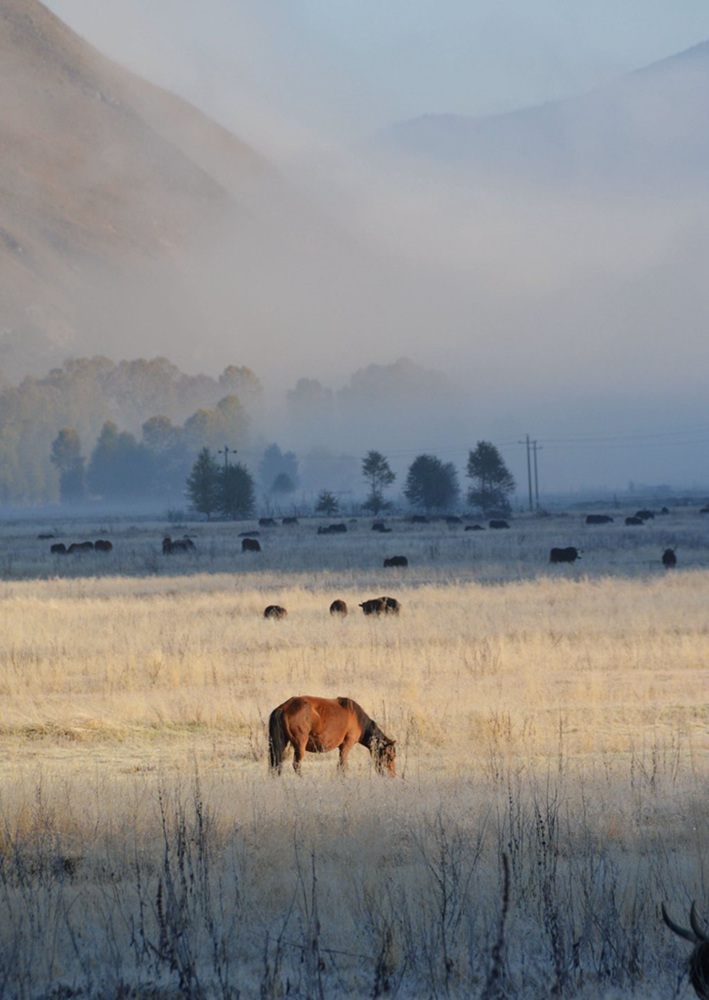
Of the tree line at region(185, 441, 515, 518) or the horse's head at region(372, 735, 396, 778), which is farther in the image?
the tree line at region(185, 441, 515, 518)

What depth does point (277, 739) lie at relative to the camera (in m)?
11.2

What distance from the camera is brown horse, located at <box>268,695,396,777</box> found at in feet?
36.6

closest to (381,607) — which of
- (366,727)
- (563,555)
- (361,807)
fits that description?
(366,727)

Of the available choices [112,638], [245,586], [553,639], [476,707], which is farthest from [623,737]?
[245,586]

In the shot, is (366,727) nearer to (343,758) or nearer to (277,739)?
(343,758)

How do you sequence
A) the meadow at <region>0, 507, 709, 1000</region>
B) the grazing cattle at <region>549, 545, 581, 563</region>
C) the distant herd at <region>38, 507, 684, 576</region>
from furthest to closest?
1. the grazing cattle at <region>549, 545, 581, 563</region>
2. the distant herd at <region>38, 507, 684, 576</region>
3. the meadow at <region>0, 507, 709, 1000</region>

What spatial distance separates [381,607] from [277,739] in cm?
1468

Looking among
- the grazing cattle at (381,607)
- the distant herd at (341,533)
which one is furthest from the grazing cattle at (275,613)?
the grazing cattle at (381,607)

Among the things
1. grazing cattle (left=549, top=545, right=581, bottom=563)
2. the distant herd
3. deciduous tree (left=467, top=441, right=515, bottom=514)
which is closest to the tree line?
deciduous tree (left=467, top=441, right=515, bottom=514)

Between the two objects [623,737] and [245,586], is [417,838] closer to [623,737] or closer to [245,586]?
[623,737]

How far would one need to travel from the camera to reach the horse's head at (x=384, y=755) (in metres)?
11.5

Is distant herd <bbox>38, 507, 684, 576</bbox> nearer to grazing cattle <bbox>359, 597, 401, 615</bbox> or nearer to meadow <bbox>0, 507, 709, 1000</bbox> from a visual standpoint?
grazing cattle <bbox>359, 597, 401, 615</bbox>

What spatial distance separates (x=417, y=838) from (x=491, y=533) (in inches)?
2179

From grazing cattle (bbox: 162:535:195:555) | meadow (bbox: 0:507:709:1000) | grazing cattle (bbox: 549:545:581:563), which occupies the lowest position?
meadow (bbox: 0:507:709:1000)
